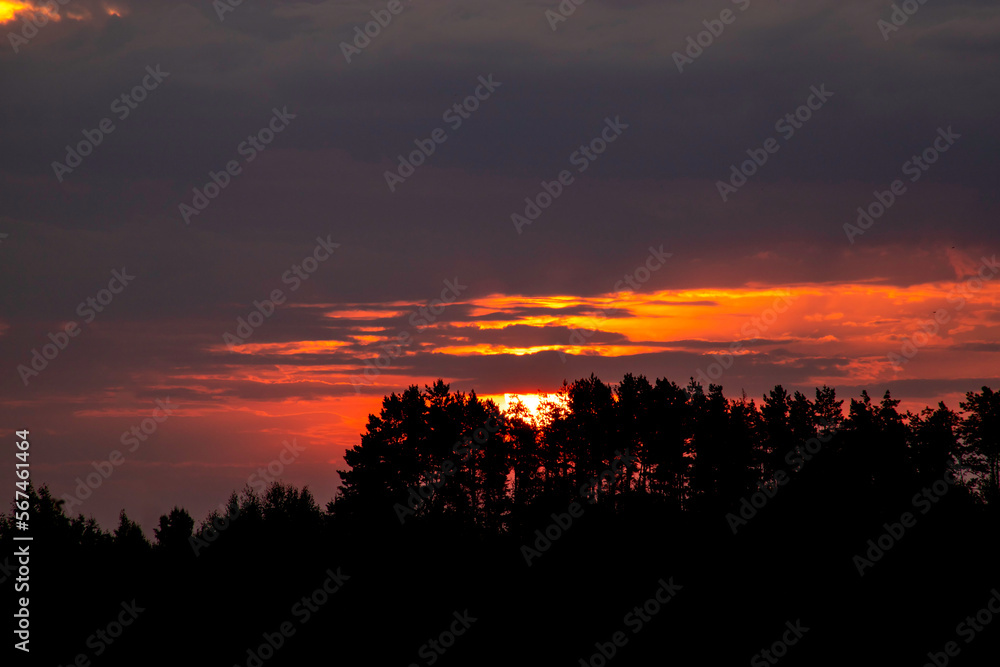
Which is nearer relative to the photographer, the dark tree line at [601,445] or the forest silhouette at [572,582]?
the forest silhouette at [572,582]

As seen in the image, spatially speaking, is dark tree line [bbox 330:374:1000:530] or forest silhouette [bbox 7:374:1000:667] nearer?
forest silhouette [bbox 7:374:1000:667]

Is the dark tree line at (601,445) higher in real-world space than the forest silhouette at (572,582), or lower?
higher

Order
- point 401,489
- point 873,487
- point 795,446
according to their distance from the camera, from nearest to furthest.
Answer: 1. point 873,487
2. point 401,489
3. point 795,446

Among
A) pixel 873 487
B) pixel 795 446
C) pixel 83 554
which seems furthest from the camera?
pixel 795 446

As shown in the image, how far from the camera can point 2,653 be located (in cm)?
6294

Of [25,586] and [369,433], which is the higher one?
[369,433]

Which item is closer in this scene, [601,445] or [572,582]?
[572,582]

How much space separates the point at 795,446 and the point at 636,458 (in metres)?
21.0

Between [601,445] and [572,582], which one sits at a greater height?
[601,445]

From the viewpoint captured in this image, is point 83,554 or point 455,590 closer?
point 455,590

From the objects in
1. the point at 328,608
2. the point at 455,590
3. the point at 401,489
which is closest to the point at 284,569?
the point at 328,608

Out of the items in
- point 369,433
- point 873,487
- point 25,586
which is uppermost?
point 369,433

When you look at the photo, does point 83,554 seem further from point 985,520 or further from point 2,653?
point 985,520

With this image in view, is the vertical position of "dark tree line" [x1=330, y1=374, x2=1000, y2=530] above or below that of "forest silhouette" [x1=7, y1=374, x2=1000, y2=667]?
above
